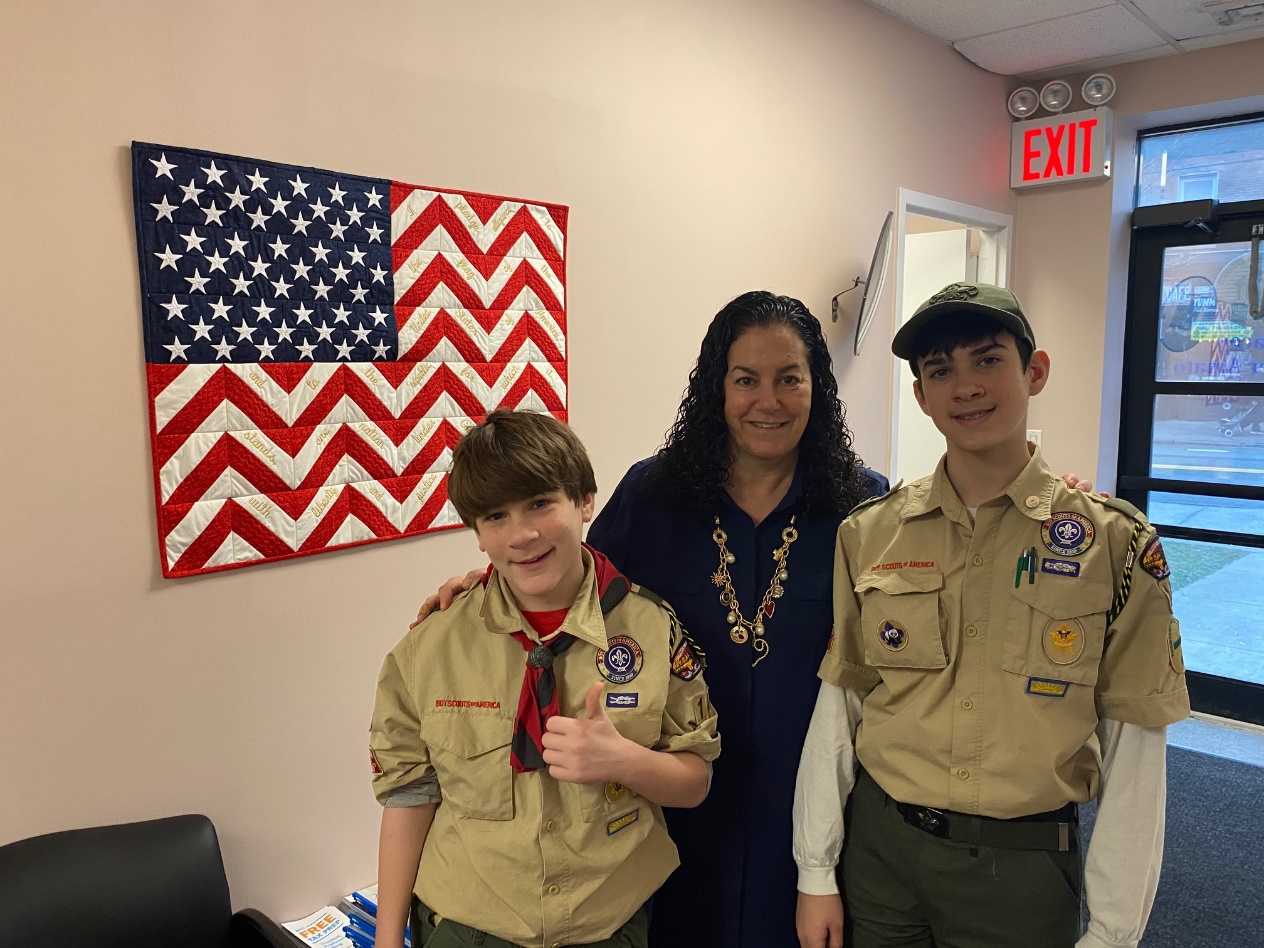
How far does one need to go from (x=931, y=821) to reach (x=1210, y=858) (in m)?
2.29

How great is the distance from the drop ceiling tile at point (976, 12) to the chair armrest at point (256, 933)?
11.5ft

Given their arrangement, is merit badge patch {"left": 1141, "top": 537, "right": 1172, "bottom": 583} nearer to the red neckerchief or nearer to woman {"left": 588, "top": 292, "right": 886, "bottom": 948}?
woman {"left": 588, "top": 292, "right": 886, "bottom": 948}

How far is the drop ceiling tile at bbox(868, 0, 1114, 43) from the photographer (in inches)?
132

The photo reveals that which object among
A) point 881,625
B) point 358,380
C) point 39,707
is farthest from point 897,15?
point 39,707

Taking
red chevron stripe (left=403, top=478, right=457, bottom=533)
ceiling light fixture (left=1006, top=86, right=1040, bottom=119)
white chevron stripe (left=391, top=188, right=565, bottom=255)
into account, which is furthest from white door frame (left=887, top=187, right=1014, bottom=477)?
red chevron stripe (left=403, top=478, right=457, bottom=533)

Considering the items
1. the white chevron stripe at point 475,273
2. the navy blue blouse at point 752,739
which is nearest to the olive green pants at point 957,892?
the navy blue blouse at point 752,739

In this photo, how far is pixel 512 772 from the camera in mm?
1187

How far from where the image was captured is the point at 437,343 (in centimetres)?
217

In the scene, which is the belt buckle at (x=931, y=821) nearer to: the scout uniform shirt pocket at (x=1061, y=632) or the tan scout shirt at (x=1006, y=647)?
the tan scout shirt at (x=1006, y=647)

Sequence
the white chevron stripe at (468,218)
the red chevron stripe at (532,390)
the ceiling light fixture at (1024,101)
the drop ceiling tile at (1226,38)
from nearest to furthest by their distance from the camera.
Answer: the white chevron stripe at (468,218) < the red chevron stripe at (532,390) < the drop ceiling tile at (1226,38) < the ceiling light fixture at (1024,101)

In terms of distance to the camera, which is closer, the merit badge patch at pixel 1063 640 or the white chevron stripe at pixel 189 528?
the merit badge patch at pixel 1063 640

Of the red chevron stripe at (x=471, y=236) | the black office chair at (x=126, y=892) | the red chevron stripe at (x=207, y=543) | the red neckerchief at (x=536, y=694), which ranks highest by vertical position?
the red chevron stripe at (x=471, y=236)

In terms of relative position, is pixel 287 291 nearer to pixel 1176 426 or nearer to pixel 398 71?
pixel 398 71

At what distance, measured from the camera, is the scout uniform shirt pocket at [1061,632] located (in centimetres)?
123
